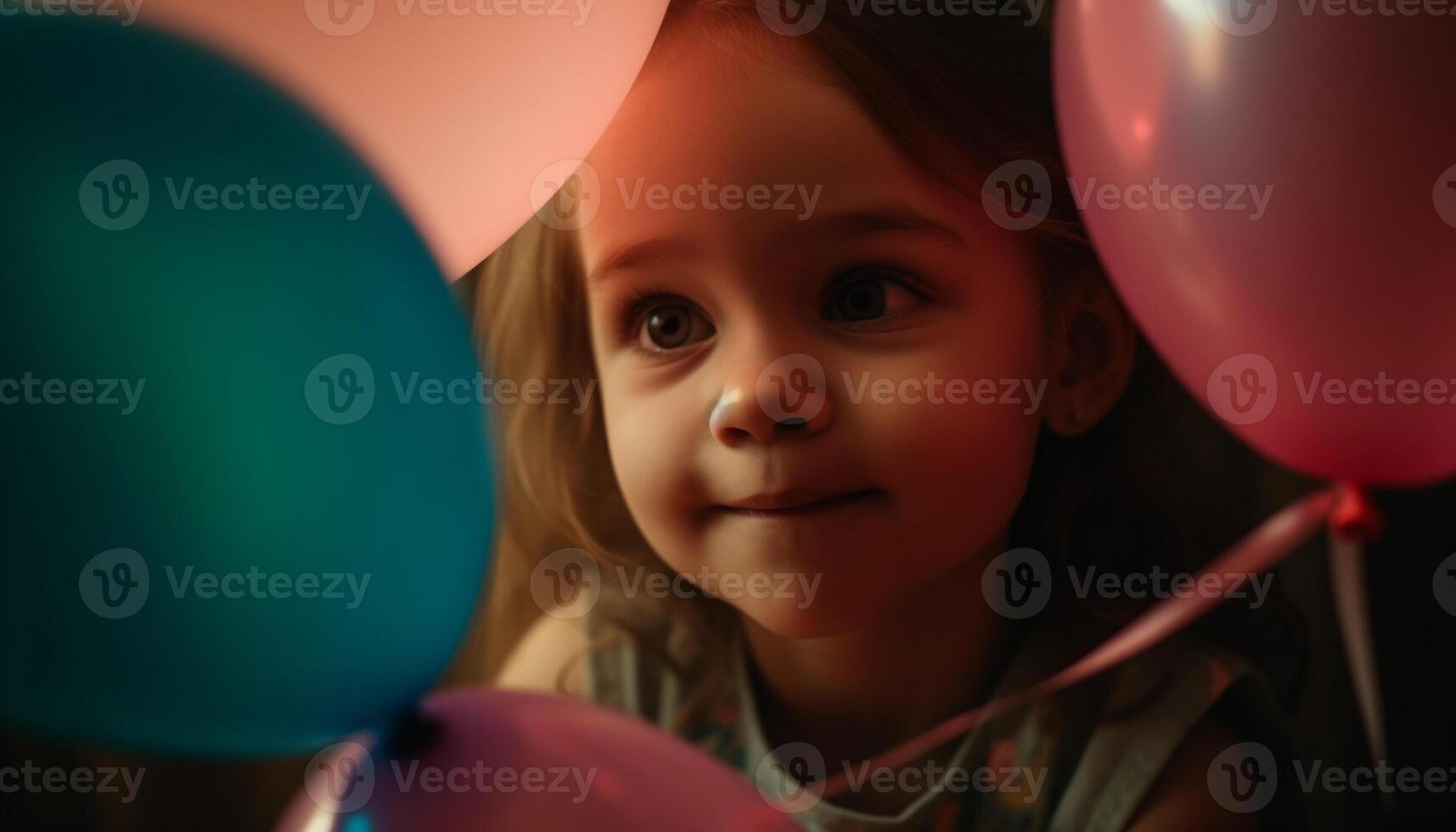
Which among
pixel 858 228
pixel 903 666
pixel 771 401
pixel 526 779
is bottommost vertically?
pixel 526 779

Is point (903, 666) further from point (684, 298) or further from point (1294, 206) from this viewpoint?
point (1294, 206)

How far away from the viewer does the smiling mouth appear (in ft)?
2.42

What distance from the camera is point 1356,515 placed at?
0.61 meters

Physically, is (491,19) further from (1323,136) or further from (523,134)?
(1323,136)

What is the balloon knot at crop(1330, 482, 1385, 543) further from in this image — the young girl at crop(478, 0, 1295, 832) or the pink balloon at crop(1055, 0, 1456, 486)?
the young girl at crop(478, 0, 1295, 832)

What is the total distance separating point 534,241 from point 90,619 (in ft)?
1.72

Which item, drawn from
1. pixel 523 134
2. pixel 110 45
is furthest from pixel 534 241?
pixel 110 45

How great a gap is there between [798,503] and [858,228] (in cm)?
17

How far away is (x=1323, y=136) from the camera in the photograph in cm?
54

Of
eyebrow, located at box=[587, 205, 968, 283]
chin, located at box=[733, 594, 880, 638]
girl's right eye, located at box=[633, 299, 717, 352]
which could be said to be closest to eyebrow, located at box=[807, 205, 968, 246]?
eyebrow, located at box=[587, 205, 968, 283]

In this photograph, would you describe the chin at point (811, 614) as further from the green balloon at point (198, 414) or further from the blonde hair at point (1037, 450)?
the green balloon at point (198, 414)

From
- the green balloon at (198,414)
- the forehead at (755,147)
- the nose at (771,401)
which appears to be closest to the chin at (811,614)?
the nose at (771,401)

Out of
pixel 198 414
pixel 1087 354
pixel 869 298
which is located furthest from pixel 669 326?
pixel 198 414

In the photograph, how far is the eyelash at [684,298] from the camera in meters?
0.75
